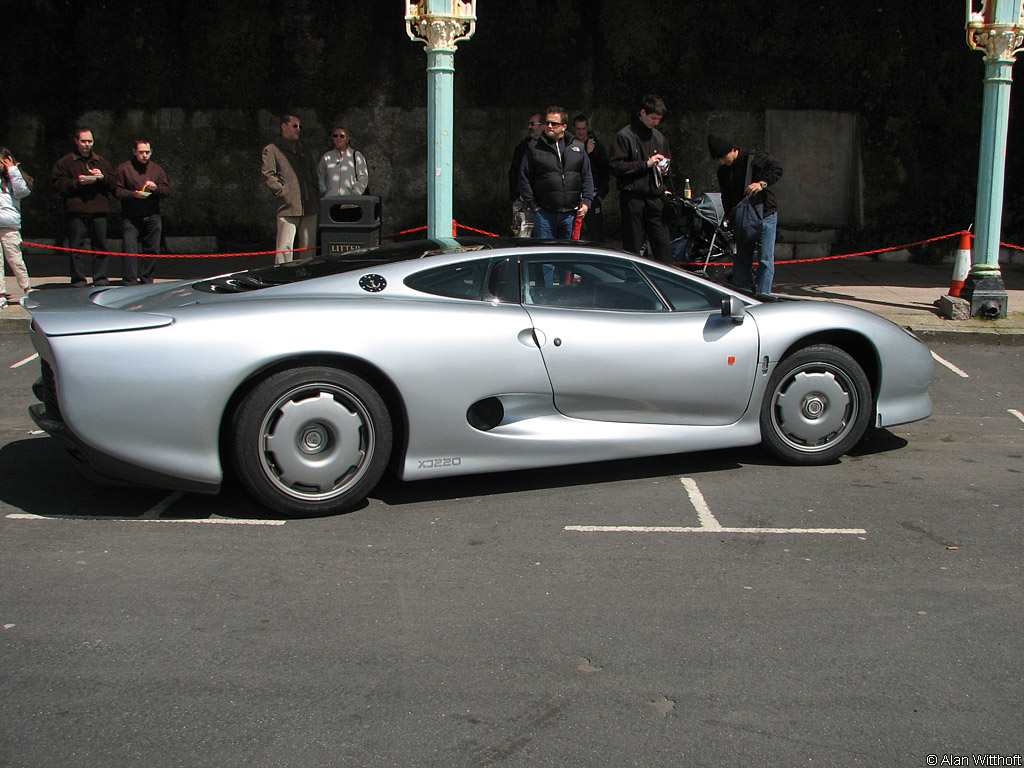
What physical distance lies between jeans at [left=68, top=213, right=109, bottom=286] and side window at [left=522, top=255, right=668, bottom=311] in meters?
7.15

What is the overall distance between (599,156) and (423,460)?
6982mm

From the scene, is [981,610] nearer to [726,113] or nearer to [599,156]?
[599,156]

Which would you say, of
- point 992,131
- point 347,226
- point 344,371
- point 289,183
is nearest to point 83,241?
point 289,183

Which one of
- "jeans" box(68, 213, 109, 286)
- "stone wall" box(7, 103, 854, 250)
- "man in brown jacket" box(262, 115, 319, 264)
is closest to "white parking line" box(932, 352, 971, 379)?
"man in brown jacket" box(262, 115, 319, 264)

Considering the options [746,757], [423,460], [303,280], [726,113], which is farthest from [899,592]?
[726,113]

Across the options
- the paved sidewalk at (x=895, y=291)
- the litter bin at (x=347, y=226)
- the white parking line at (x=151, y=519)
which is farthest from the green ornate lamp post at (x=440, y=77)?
the white parking line at (x=151, y=519)

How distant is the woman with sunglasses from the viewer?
11.3 meters

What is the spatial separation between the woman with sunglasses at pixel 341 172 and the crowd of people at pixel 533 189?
0.01 meters

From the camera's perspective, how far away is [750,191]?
376 inches

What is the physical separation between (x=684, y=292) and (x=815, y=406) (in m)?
0.98

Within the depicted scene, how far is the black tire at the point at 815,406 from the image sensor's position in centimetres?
596

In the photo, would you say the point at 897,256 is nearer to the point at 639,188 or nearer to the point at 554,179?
the point at 639,188

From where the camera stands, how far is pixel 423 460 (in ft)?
17.3

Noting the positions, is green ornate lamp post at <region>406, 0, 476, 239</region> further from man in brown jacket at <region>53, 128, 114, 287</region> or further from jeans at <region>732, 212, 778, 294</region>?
man in brown jacket at <region>53, 128, 114, 287</region>
